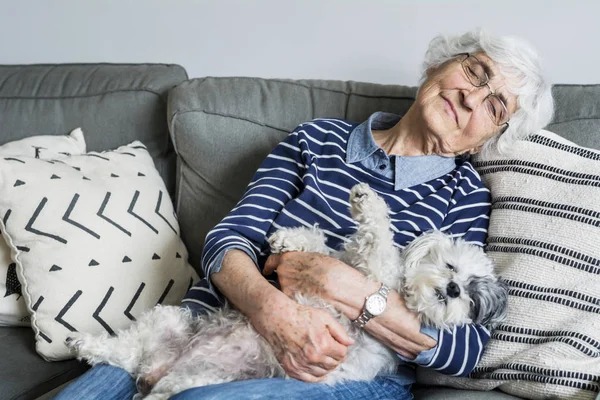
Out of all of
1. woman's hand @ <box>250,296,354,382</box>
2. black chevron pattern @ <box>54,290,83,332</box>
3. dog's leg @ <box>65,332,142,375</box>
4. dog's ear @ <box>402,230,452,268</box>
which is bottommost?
black chevron pattern @ <box>54,290,83,332</box>

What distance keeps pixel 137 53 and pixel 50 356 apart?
1407 millimetres

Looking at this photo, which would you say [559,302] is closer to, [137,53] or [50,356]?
[50,356]

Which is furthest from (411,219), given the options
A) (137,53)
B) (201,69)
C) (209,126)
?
(137,53)

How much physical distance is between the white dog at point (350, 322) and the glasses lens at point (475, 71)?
467mm

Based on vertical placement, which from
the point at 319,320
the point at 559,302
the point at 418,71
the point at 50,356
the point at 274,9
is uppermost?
the point at 274,9

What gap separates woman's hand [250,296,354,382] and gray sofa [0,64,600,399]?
0.30m

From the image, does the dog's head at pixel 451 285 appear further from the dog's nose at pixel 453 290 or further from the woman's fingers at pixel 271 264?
the woman's fingers at pixel 271 264

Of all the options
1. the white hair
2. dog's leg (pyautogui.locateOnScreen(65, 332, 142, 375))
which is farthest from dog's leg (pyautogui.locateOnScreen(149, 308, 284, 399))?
the white hair

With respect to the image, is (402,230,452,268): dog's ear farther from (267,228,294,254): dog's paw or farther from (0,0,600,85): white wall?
(0,0,600,85): white wall

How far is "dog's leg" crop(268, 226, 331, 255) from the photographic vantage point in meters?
1.60

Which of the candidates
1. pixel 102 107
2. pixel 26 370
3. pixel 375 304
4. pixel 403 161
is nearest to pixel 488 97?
pixel 403 161

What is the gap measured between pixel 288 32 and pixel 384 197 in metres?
0.98

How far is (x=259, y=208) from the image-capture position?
172 centimetres

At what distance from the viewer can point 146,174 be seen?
2.10 m
